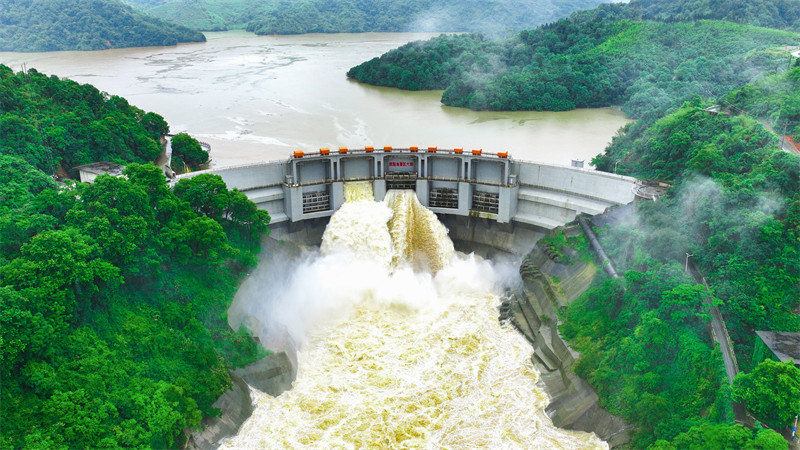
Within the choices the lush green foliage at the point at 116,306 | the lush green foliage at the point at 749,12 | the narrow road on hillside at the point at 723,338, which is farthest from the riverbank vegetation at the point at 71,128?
the lush green foliage at the point at 749,12

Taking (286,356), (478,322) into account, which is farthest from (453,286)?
(286,356)

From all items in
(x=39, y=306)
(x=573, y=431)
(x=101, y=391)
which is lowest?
(x=573, y=431)

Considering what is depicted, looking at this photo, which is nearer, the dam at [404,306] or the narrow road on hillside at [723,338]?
the narrow road on hillside at [723,338]

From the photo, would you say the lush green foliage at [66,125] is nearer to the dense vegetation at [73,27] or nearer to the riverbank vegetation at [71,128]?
the riverbank vegetation at [71,128]

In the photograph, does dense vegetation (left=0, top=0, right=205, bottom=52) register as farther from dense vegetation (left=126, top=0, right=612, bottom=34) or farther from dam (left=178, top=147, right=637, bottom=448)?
dam (left=178, top=147, right=637, bottom=448)

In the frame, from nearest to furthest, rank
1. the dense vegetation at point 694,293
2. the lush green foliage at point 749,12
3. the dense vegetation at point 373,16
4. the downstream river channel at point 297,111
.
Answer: the dense vegetation at point 694,293 → the downstream river channel at point 297,111 → the lush green foliage at point 749,12 → the dense vegetation at point 373,16

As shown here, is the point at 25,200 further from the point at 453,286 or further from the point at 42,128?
the point at 453,286

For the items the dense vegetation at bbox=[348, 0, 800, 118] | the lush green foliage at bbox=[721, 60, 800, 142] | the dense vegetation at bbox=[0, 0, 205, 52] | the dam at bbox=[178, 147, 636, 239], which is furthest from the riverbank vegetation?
the dense vegetation at bbox=[0, 0, 205, 52]
